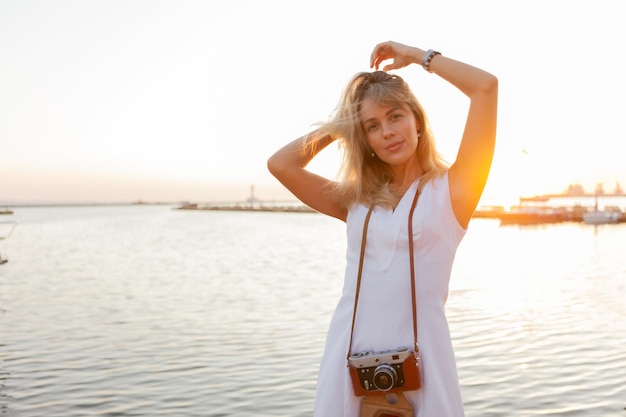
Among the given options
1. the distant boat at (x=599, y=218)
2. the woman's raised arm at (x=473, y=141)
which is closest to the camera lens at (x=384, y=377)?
the woman's raised arm at (x=473, y=141)

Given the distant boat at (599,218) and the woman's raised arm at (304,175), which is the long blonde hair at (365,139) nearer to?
the woman's raised arm at (304,175)

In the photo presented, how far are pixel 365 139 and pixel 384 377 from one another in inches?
28.6

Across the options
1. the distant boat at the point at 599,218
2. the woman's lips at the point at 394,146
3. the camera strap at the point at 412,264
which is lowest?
the distant boat at the point at 599,218

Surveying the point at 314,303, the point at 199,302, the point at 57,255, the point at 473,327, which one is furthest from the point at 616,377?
the point at 57,255

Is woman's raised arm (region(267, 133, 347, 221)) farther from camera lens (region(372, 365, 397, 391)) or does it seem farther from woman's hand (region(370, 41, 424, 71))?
camera lens (region(372, 365, 397, 391))

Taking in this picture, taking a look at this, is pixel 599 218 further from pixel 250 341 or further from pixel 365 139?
pixel 365 139

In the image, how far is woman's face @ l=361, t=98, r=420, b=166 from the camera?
2.11 metres

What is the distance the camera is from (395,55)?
2.27 metres

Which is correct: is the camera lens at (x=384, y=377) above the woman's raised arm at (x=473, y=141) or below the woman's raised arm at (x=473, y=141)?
below

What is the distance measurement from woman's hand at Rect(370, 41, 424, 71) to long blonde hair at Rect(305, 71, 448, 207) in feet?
0.34

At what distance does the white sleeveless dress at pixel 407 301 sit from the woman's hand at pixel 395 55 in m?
0.41

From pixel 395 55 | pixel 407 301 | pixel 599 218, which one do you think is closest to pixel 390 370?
pixel 407 301

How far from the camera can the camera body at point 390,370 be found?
1855 mm

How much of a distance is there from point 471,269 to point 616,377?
1527 centimetres
